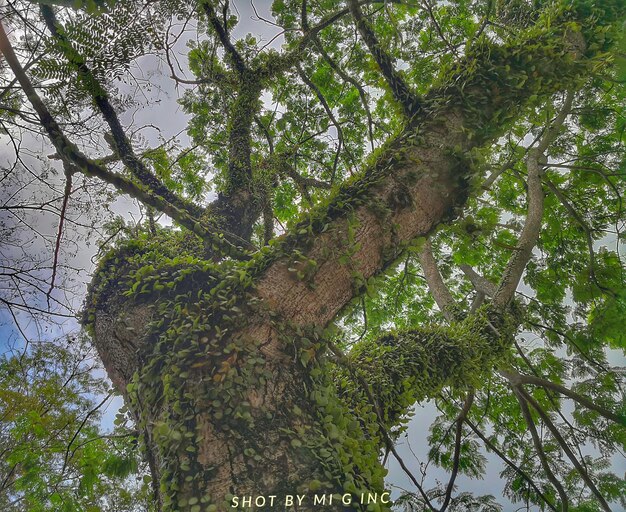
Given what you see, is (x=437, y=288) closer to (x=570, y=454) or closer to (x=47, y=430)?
(x=570, y=454)

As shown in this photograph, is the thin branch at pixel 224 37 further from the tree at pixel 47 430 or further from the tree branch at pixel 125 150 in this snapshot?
the tree at pixel 47 430

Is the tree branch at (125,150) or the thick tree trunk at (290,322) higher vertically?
the tree branch at (125,150)

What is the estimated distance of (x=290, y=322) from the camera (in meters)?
1.78

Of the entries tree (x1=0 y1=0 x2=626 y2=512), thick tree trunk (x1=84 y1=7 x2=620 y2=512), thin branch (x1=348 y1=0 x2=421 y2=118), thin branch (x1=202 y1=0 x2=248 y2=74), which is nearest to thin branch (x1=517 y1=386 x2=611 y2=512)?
tree (x1=0 y1=0 x2=626 y2=512)

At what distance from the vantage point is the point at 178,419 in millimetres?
1504

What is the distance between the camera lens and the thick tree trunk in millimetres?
1439

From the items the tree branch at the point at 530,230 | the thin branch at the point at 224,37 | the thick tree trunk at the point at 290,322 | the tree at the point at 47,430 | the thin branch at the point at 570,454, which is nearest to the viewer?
the thick tree trunk at the point at 290,322

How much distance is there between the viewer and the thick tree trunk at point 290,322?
144 cm

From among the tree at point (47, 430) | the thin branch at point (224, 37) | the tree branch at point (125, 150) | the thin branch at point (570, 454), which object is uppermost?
the thin branch at point (224, 37)

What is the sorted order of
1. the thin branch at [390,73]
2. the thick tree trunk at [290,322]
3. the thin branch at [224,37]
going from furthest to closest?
Answer: 1. the thin branch at [224,37]
2. the thin branch at [390,73]
3. the thick tree trunk at [290,322]

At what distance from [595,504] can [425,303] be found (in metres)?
3.11

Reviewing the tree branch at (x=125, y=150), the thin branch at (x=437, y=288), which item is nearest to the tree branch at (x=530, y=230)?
the thin branch at (x=437, y=288)

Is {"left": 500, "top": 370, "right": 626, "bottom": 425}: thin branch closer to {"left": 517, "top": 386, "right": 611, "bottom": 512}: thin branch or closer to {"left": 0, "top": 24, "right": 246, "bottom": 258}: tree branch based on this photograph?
{"left": 517, "top": 386, "right": 611, "bottom": 512}: thin branch

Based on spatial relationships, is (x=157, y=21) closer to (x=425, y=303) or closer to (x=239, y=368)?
(x=239, y=368)
